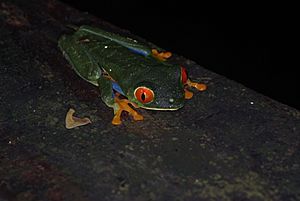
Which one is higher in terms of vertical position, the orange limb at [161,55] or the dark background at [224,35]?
the orange limb at [161,55]

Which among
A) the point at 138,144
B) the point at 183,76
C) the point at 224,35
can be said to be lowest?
the point at 224,35

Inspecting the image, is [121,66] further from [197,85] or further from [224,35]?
[224,35]

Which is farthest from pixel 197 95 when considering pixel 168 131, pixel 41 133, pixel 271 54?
pixel 271 54

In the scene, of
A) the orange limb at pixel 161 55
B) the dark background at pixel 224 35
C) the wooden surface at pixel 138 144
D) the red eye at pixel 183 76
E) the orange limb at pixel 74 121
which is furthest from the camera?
the dark background at pixel 224 35

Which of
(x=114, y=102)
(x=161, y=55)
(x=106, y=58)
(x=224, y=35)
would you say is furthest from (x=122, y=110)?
(x=224, y=35)

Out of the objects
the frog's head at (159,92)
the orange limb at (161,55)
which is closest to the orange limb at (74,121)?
the frog's head at (159,92)

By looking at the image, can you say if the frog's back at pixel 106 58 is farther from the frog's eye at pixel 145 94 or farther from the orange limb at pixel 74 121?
the orange limb at pixel 74 121

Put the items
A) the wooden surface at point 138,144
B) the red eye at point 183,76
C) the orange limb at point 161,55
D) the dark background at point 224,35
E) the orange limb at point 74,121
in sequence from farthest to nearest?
1. the dark background at point 224,35
2. the orange limb at point 161,55
3. the red eye at point 183,76
4. the orange limb at point 74,121
5. the wooden surface at point 138,144
